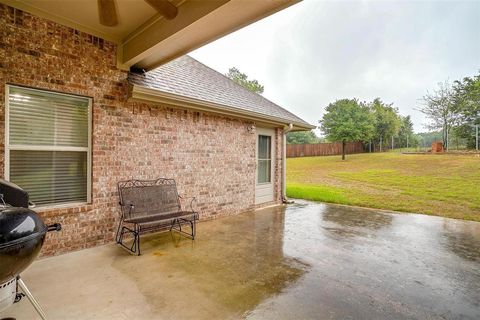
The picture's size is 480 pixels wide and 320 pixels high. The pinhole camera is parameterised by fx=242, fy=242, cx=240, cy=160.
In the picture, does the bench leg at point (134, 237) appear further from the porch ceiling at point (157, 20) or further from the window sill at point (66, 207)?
the porch ceiling at point (157, 20)

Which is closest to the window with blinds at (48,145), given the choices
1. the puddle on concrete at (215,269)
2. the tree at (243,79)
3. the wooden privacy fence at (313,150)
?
the puddle on concrete at (215,269)

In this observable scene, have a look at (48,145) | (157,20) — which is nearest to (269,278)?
(48,145)

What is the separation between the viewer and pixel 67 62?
→ 380 centimetres

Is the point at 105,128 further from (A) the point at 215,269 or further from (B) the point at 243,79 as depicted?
(B) the point at 243,79

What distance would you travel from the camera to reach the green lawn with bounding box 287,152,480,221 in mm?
7854

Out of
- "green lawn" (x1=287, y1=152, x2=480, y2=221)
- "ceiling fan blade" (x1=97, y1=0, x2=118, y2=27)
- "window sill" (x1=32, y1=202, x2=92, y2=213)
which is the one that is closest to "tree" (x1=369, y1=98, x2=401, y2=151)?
"green lawn" (x1=287, y1=152, x2=480, y2=221)

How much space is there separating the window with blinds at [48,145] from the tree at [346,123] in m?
20.6

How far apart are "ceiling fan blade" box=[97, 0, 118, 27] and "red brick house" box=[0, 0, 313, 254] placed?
0.90 meters

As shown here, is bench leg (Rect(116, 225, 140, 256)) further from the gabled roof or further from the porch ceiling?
the porch ceiling

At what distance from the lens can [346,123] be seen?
2119cm

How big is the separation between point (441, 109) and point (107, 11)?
95.8 feet

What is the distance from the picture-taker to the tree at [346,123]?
2111cm

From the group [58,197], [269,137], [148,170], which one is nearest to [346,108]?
[269,137]

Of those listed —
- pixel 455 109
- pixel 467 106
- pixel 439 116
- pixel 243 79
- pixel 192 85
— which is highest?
pixel 243 79
